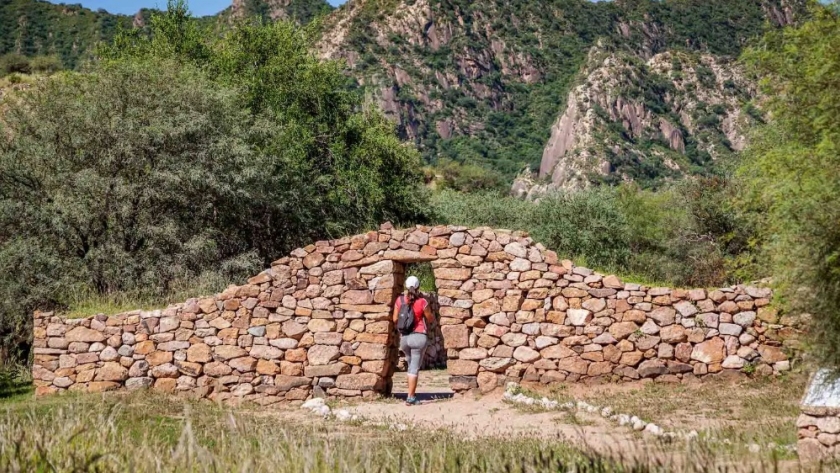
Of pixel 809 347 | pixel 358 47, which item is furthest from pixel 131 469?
pixel 358 47

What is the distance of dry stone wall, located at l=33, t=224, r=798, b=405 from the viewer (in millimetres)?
12344

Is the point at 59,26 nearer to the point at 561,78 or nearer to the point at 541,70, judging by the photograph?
the point at 541,70

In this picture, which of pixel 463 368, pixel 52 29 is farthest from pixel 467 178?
pixel 52 29

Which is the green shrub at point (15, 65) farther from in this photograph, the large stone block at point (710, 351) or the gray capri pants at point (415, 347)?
the large stone block at point (710, 351)

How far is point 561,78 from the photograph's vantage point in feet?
250

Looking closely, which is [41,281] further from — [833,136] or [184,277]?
[833,136]

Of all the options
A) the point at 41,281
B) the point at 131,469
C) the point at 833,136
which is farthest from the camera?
the point at 41,281

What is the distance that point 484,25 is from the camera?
85.2 m

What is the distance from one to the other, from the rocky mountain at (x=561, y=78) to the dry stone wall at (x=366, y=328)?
41323 millimetres

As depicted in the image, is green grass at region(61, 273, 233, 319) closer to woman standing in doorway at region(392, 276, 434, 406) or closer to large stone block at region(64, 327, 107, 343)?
large stone block at region(64, 327, 107, 343)

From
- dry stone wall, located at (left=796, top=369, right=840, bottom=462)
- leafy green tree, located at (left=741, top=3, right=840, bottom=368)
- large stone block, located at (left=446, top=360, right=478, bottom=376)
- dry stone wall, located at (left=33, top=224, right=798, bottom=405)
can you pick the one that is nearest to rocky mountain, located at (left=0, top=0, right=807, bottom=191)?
leafy green tree, located at (left=741, top=3, right=840, bottom=368)

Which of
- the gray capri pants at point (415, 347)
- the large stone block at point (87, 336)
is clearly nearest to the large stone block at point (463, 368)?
the gray capri pants at point (415, 347)

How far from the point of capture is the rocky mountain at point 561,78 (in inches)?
2346

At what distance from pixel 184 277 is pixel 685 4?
283ft
